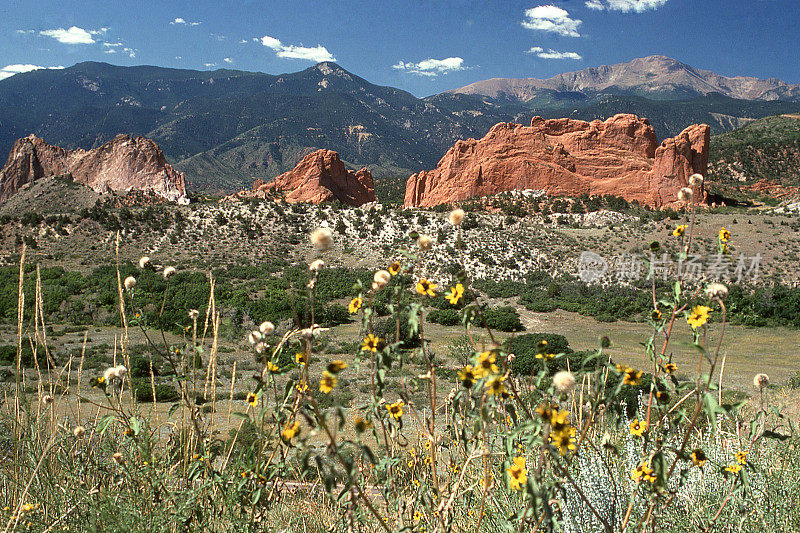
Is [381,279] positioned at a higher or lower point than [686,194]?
lower

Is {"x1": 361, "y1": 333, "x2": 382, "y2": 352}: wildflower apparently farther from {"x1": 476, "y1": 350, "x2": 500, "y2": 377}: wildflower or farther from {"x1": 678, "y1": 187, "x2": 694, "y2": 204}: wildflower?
{"x1": 678, "y1": 187, "x2": 694, "y2": 204}: wildflower

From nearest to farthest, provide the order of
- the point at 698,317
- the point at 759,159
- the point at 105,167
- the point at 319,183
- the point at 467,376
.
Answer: the point at 467,376, the point at 698,317, the point at 319,183, the point at 105,167, the point at 759,159

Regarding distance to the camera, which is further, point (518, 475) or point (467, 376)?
point (518, 475)

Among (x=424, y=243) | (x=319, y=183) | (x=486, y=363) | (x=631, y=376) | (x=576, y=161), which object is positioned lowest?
(x=631, y=376)

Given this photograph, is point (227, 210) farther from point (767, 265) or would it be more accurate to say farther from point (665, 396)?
point (665, 396)

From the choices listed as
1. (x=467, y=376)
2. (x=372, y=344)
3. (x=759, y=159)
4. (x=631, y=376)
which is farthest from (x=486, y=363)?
(x=759, y=159)

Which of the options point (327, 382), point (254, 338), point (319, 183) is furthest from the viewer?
point (319, 183)

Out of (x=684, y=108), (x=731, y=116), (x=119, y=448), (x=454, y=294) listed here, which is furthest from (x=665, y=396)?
(x=731, y=116)

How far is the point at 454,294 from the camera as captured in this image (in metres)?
1.51

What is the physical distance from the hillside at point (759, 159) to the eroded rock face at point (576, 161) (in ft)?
72.3

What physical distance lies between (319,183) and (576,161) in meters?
22.7

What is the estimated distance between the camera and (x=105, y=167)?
42.5 m

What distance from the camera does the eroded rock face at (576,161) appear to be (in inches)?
1433

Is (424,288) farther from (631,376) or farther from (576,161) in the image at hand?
(576,161)
